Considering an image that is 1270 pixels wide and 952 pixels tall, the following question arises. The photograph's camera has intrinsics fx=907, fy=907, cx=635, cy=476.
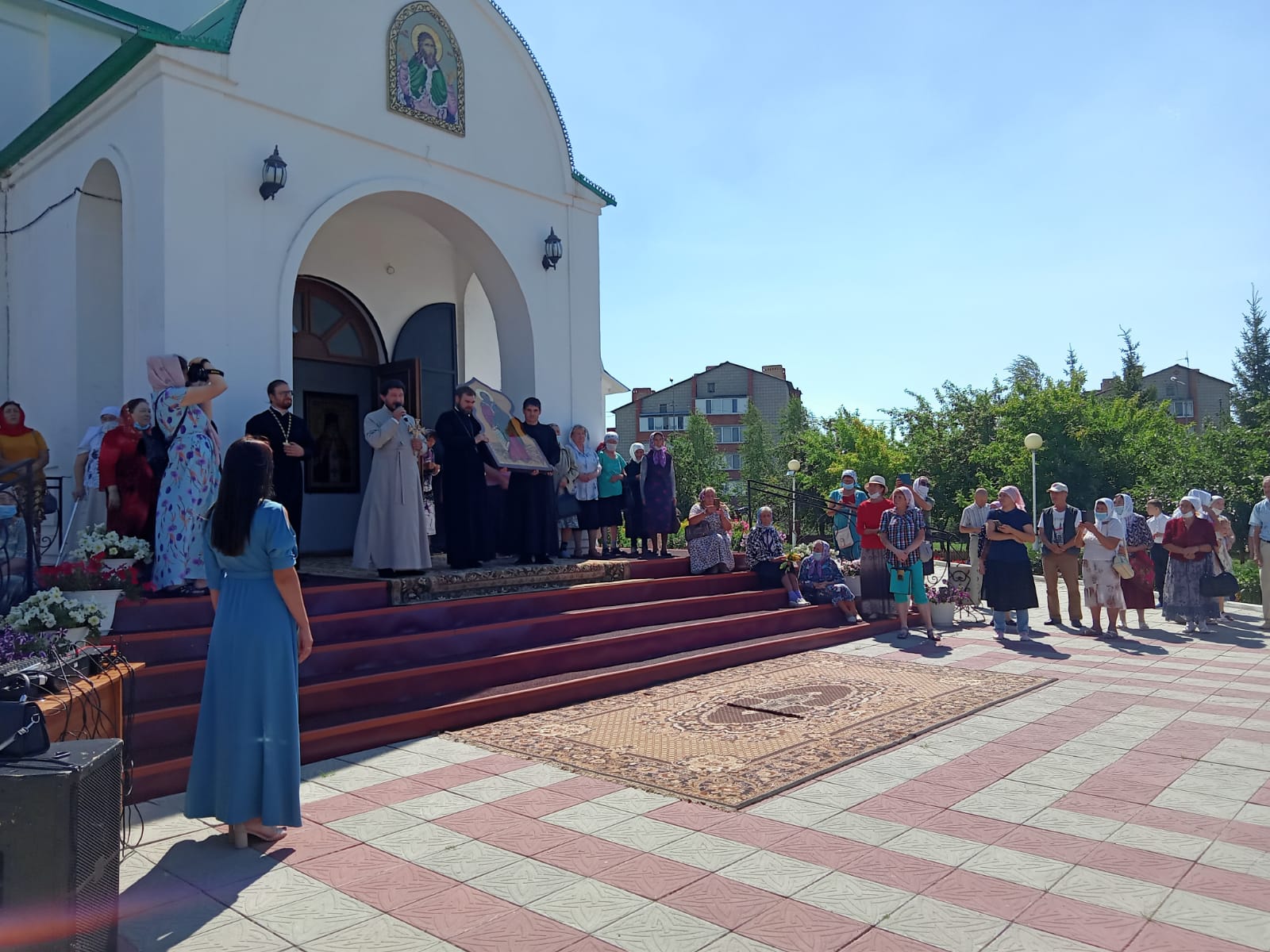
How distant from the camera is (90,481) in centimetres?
752

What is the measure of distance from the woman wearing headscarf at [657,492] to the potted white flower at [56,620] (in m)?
6.45

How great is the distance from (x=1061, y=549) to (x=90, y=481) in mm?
10262

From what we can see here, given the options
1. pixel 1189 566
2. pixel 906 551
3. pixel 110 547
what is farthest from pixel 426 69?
pixel 1189 566

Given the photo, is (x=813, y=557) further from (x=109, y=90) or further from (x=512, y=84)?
(x=109, y=90)

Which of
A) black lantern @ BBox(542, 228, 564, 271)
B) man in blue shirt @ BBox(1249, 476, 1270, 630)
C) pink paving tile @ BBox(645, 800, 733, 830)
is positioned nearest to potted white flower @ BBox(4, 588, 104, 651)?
pink paving tile @ BBox(645, 800, 733, 830)

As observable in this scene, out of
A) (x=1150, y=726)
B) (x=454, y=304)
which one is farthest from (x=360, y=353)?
(x=1150, y=726)

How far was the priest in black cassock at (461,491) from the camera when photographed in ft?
27.9

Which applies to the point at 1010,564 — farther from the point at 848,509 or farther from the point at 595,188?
the point at 595,188

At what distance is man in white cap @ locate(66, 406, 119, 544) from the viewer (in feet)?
24.0

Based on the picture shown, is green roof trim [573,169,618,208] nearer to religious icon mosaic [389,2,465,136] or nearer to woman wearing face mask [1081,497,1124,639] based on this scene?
religious icon mosaic [389,2,465,136]

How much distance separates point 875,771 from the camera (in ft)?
Answer: 16.9

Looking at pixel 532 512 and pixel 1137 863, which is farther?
pixel 532 512

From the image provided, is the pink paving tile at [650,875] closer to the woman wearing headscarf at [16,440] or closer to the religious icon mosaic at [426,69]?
the woman wearing headscarf at [16,440]

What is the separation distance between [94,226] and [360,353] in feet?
10.7
